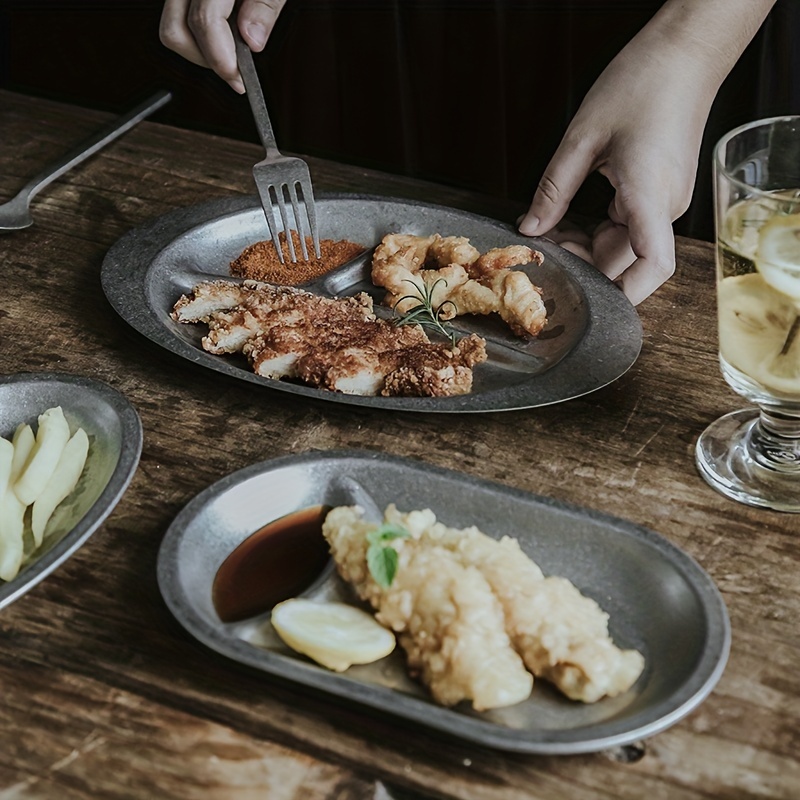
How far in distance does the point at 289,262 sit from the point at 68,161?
2.23 ft

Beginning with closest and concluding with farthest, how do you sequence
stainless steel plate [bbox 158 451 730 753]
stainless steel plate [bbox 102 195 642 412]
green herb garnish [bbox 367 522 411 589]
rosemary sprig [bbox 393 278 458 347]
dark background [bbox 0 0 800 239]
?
stainless steel plate [bbox 158 451 730 753], green herb garnish [bbox 367 522 411 589], stainless steel plate [bbox 102 195 642 412], rosemary sprig [bbox 393 278 458 347], dark background [bbox 0 0 800 239]

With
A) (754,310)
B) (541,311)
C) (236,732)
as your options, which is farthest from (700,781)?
(541,311)

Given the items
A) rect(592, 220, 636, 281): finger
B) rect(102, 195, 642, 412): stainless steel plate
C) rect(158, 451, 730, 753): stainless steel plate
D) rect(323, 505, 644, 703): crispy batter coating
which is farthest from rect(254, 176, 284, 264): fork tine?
rect(323, 505, 644, 703): crispy batter coating

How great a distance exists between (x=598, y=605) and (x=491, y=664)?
23cm

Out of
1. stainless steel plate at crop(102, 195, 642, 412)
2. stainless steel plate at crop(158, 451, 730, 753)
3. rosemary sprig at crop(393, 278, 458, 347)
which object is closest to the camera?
stainless steel plate at crop(158, 451, 730, 753)

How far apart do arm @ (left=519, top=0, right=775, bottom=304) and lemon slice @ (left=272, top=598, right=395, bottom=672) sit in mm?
973

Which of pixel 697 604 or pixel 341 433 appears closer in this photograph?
pixel 697 604

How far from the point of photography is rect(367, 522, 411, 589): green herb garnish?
4.08 feet

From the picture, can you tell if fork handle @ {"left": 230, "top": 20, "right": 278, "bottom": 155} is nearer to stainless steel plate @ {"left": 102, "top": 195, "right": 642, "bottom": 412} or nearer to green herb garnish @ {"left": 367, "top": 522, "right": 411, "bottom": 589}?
stainless steel plate @ {"left": 102, "top": 195, "right": 642, "bottom": 412}

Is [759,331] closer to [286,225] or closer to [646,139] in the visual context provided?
[646,139]

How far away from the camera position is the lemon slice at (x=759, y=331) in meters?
1.41

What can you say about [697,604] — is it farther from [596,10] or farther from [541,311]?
[596,10]

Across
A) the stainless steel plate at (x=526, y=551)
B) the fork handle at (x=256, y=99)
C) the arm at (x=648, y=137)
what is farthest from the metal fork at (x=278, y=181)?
the stainless steel plate at (x=526, y=551)

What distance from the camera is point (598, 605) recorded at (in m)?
1.34
